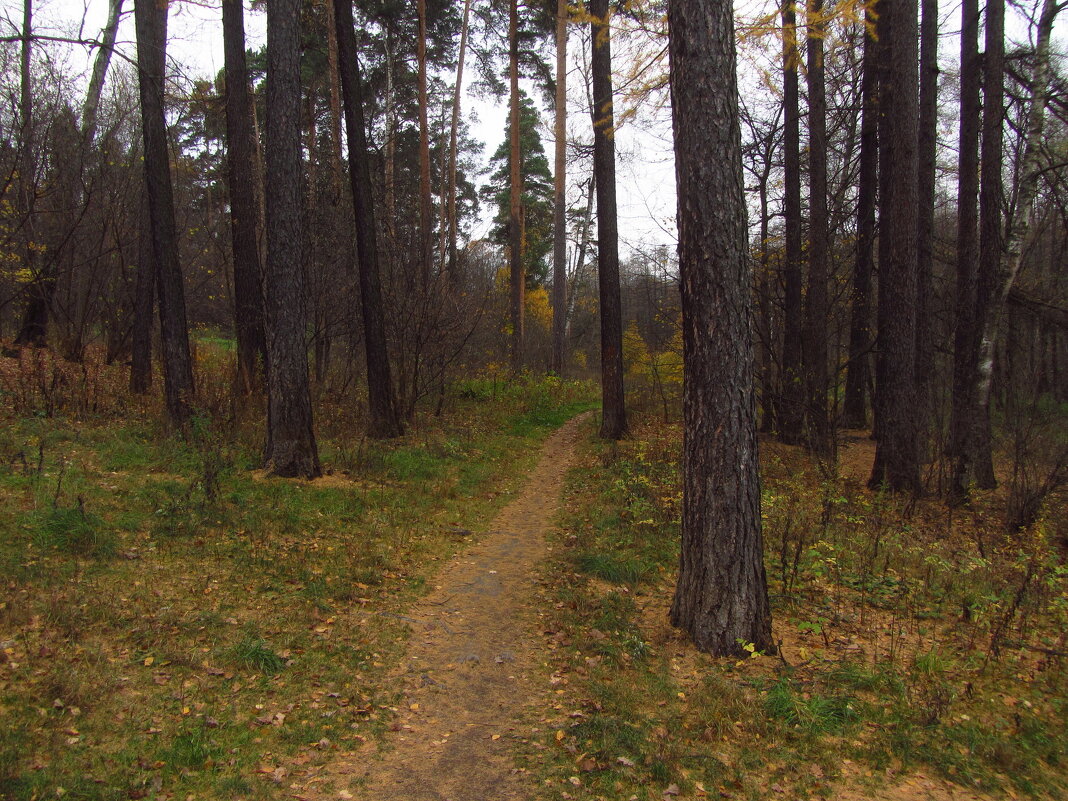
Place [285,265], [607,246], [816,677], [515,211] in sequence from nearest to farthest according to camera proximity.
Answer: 1. [816,677]
2. [285,265]
3. [607,246]
4. [515,211]

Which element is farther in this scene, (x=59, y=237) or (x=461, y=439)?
(x=59, y=237)

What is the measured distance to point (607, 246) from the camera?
12852 millimetres

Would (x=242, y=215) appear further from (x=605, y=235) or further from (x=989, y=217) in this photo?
(x=989, y=217)

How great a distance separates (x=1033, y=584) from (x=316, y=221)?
13234 millimetres

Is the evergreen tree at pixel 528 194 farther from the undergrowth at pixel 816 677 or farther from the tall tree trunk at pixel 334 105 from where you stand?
A: the undergrowth at pixel 816 677

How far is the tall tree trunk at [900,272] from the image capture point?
9.76m

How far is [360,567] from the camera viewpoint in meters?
6.13

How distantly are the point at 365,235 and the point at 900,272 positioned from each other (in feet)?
29.6

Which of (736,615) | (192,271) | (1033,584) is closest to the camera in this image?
(736,615)

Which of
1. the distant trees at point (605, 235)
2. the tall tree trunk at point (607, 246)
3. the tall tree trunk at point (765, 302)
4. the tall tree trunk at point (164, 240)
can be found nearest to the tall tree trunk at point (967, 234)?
the distant trees at point (605, 235)

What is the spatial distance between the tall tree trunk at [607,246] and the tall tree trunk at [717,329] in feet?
26.3

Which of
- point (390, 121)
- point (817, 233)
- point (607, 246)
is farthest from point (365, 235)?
point (390, 121)

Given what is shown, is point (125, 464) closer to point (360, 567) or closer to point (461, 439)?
point (360, 567)

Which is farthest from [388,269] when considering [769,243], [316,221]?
[769,243]
